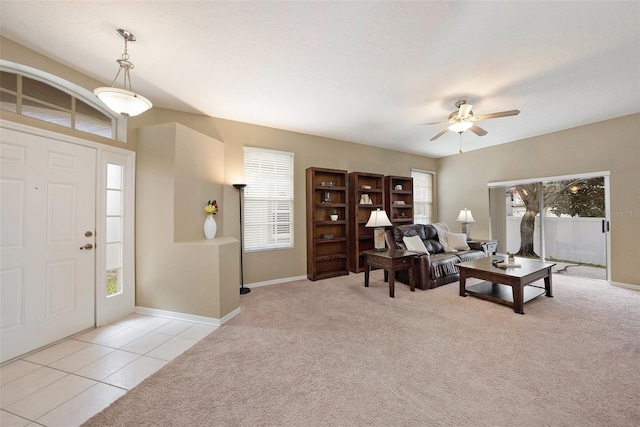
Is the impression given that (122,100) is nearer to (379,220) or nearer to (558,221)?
(379,220)

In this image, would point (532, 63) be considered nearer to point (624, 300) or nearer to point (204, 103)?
point (624, 300)

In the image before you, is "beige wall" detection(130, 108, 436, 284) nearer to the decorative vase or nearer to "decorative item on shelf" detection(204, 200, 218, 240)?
"decorative item on shelf" detection(204, 200, 218, 240)

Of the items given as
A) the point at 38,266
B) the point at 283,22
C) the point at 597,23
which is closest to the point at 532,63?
the point at 597,23

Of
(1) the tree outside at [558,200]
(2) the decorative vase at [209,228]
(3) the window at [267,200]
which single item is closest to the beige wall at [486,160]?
(3) the window at [267,200]

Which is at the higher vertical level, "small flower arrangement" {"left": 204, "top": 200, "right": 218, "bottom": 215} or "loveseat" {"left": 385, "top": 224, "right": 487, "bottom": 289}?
"small flower arrangement" {"left": 204, "top": 200, "right": 218, "bottom": 215}

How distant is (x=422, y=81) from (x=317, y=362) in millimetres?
3273

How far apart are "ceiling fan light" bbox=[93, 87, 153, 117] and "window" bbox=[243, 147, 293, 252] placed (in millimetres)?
Result: 2167

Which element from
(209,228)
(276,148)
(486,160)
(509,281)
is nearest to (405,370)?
(509,281)

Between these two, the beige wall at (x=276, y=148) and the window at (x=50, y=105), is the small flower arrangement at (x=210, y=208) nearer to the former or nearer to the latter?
the beige wall at (x=276, y=148)

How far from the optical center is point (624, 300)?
11.3 feet

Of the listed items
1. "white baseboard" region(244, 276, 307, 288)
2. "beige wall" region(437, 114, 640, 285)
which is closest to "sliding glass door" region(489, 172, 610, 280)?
"beige wall" region(437, 114, 640, 285)

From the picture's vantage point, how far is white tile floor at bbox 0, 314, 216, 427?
63.7 inches

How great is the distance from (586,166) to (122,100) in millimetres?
7042

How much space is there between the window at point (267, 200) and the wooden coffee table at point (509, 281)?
10.2ft
